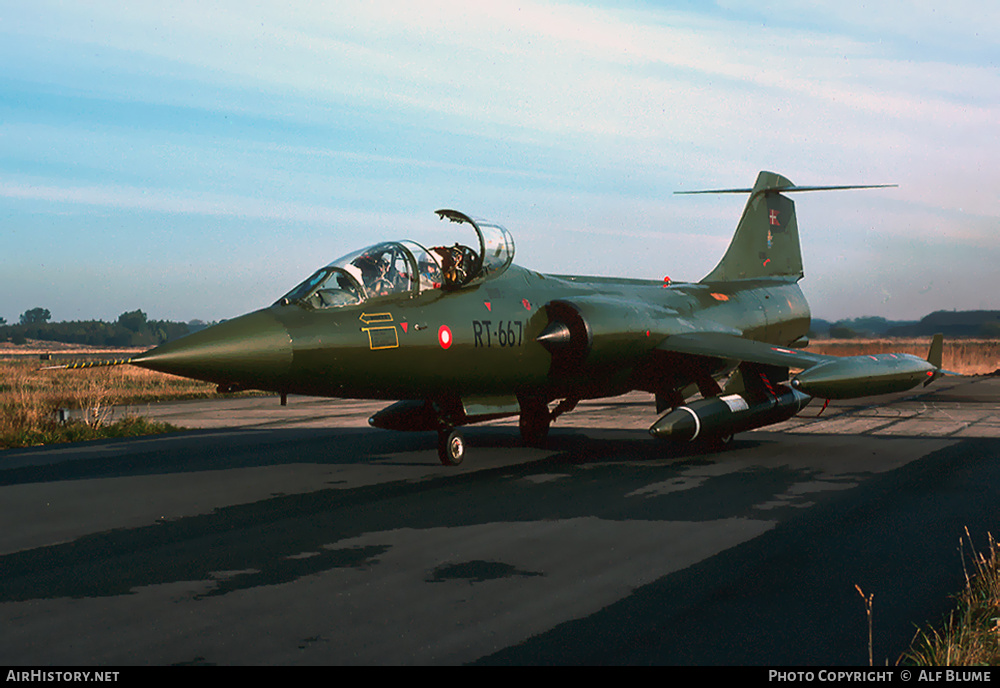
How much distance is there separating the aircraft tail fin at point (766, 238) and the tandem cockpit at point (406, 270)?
8.69m

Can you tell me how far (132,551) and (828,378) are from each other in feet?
30.0

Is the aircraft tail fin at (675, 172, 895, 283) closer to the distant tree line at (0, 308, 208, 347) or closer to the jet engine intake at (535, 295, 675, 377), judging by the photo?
the jet engine intake at (535, 295, 675, 377)

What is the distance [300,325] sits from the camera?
9250mm

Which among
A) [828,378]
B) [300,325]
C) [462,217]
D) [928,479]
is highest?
[462,217]

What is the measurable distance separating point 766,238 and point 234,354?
47.6 ft

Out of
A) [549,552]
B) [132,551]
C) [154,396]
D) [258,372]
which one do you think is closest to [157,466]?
[258,372]

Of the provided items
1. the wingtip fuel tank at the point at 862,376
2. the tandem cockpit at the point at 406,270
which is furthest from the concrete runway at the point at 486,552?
the tandem cockpit at the point at 406,270

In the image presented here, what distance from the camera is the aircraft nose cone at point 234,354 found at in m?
8.34

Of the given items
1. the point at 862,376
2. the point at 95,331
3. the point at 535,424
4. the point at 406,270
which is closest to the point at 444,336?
the point at 406,270

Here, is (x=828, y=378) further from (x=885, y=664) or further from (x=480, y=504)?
A: (x=885, y=664)

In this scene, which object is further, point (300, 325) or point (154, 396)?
point (154, 396)

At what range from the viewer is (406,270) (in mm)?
10422

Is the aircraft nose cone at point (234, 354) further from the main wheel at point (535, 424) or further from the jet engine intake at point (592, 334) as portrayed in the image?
the main wheel at point (535, 424)

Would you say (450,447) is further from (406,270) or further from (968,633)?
(968,633)
